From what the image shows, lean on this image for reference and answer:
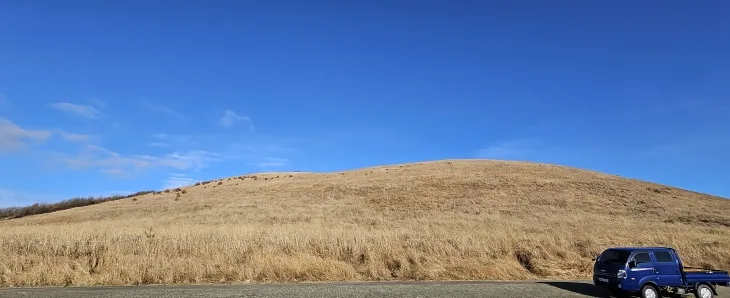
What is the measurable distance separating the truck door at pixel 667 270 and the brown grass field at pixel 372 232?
6.18 metres

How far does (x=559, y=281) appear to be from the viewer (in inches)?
871

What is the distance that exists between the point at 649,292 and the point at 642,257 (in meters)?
1.25

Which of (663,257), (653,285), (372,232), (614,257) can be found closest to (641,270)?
(653,285)

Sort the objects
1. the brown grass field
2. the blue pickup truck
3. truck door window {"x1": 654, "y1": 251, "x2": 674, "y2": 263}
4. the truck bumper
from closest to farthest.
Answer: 1. the truck bumper
2. the blue pickup truck
3. truck door window {"x1": 654, "y1": 251, "x2": 674, "y2": 263}
4. the brown grass field

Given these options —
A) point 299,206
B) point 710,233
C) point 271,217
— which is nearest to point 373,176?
point 299,206

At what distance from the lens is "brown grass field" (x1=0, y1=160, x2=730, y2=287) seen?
2108cm

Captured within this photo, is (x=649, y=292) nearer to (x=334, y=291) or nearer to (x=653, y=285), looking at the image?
(x=653, y=285)

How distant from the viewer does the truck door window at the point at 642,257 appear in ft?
59.2

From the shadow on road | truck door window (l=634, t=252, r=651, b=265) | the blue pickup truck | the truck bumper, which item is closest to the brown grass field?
the shadow on road

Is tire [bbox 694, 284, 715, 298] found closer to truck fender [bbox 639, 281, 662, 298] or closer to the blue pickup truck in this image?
the blue pickup truck

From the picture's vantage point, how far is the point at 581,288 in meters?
19.8

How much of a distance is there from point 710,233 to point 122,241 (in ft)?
131

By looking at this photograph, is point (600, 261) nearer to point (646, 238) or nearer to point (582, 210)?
point (646, 238)

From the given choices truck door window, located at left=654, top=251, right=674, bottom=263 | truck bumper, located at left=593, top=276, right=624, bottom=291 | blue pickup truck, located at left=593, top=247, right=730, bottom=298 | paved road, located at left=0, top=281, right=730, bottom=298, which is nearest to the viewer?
paved road, located at left=0, top=281, right=730, bottom=298
